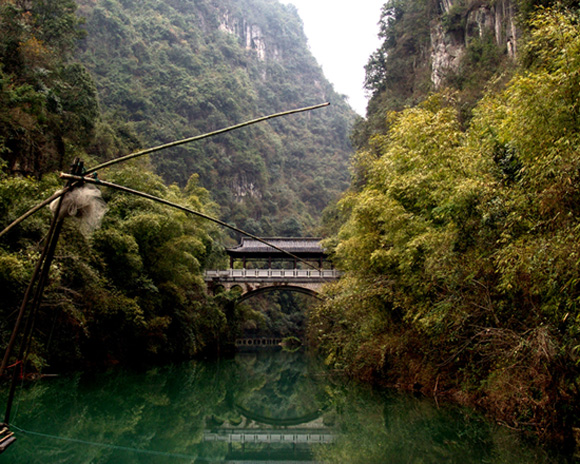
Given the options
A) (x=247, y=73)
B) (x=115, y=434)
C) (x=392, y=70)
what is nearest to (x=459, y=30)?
(x=392, y=70)

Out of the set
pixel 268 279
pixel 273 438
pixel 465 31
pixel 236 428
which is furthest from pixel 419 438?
pixel 465 31

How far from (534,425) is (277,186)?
5319 cm

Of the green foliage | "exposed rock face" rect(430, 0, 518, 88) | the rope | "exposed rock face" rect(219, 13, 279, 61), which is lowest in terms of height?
the rope

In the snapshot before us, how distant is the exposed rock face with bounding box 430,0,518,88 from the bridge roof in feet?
32.2

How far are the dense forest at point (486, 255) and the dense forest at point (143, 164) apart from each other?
451 centimetres

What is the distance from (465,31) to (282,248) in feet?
43.3

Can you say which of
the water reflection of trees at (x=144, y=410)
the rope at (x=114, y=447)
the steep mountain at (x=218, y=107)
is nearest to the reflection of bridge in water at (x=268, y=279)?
the water reflection of trees at (x=144, y=410)

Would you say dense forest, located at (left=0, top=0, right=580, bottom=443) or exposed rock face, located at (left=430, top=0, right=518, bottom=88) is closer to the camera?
dense forest, located at (left=0, top=0, right=580, bottom=443)

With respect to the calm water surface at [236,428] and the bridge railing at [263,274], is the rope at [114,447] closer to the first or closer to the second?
the calm water surface at [236,428]

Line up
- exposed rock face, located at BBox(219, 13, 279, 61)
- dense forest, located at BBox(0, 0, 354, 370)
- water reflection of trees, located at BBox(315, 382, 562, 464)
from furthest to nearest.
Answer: exposed rock face, located at BBox(219, 13, 279, 61), dense forest, located at BBox(0, 0, 354, 370), water reflection of trees, located at BBox(315, 382, 562, 464)

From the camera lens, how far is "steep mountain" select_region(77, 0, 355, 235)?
154ft

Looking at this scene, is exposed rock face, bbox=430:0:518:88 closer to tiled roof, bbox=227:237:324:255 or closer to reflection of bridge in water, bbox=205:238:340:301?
tiled roof, bbox=227:237:324:255

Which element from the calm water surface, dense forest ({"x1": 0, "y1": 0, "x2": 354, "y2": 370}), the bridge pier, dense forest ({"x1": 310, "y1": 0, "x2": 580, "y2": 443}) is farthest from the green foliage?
the bridge pier

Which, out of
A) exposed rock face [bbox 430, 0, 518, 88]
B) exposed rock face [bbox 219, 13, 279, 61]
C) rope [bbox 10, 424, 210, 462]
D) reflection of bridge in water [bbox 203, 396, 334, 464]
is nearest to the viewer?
rope [bbox 10, 424, 210, 462]
